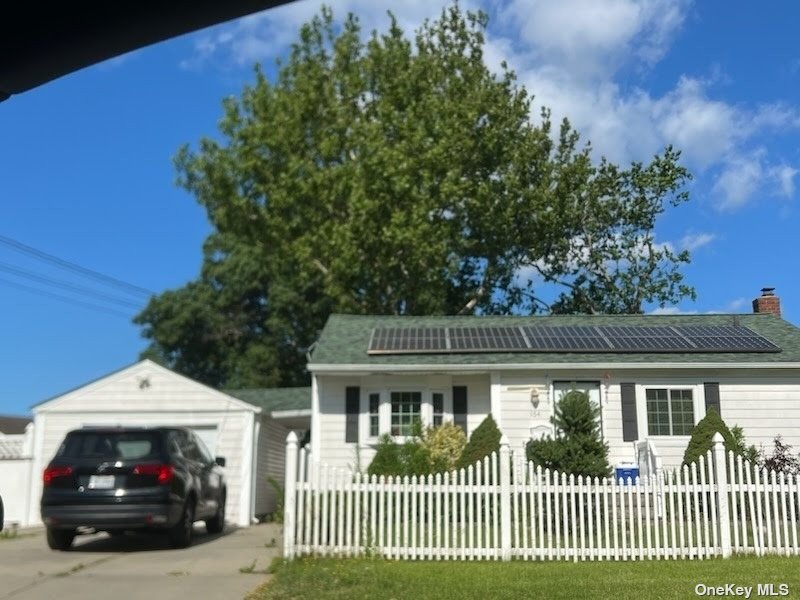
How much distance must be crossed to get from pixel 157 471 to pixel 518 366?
8.26 m

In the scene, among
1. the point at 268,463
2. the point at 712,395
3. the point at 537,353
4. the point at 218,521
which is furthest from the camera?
the point at 268,463

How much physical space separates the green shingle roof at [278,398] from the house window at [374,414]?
12.7ft

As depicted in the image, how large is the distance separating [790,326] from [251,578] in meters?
15.3

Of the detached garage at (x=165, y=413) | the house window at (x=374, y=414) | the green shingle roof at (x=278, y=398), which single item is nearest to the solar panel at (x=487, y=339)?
the house window at (x=374, y=414)

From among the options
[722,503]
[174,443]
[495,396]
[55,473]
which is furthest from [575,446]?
[55,473]

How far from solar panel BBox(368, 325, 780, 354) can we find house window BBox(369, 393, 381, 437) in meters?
1.01

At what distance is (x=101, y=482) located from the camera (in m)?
10.9

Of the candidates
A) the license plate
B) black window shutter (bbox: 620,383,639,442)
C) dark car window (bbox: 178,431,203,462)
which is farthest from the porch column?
the license plate

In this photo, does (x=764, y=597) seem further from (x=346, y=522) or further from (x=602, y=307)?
(x=602, y=307)

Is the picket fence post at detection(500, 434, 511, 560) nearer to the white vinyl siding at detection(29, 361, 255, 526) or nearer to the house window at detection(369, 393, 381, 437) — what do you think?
the house window at detection(369, 393, 381, 437)

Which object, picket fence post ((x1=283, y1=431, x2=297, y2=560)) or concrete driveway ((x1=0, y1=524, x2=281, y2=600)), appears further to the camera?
picket fence post ((x1=283, y1=431, x2=297, y2=560))

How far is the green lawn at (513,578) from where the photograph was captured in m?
7.73

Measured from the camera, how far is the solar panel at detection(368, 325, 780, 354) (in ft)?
57.2

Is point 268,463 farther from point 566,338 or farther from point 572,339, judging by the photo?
point 572,339
